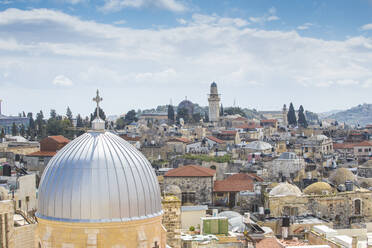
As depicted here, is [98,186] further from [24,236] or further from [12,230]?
[24,236]

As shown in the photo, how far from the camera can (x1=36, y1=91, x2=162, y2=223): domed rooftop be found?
10688 millimetres

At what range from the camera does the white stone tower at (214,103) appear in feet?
392

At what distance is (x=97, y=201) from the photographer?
10.7 m

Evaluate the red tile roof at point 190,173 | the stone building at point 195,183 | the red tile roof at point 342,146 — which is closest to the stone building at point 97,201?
the stone building at point 195,183

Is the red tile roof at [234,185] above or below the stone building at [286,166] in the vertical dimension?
below

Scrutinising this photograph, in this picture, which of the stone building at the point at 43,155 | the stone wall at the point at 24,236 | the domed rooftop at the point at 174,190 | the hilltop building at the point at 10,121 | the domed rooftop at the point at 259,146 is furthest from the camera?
the hilltop building at the point at 10,121

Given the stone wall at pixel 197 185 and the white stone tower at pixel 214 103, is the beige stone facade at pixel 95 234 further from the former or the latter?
the white stone tower at pixel 214 103

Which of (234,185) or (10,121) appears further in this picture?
(10,121)

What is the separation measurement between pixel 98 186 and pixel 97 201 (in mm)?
286

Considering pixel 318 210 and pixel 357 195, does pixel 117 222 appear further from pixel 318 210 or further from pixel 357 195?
pixel 357 195

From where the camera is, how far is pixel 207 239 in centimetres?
2128

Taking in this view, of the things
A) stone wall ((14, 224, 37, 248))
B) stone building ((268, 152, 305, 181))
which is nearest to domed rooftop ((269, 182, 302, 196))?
stone building ((268, 152, 305, 181))

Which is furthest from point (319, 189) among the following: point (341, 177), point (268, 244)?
point (268, 244)

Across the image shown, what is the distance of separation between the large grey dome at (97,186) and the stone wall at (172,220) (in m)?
3.32
